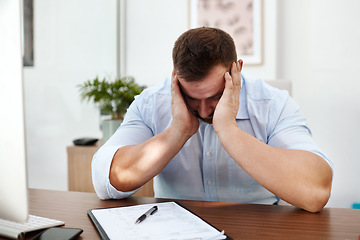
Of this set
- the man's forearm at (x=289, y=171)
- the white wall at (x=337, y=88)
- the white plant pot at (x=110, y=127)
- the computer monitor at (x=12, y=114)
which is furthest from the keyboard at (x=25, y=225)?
the white wall at (x=337, y=88)

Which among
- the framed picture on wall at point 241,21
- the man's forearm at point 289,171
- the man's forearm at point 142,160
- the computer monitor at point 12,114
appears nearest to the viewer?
the computer monitor at point 12,114

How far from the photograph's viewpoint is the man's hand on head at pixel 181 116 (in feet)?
3.60

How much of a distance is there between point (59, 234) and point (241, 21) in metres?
2.37

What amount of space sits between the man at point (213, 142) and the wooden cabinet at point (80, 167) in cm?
99

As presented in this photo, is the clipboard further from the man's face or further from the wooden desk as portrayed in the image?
the man's face

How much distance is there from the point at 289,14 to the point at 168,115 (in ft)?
5.96

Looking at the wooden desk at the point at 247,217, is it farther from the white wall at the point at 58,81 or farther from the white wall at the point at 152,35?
the white wall at the point at 152,35

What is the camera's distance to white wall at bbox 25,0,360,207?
2162mm

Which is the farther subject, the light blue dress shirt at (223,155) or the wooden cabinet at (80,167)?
the wooden cabinet at (80,167)

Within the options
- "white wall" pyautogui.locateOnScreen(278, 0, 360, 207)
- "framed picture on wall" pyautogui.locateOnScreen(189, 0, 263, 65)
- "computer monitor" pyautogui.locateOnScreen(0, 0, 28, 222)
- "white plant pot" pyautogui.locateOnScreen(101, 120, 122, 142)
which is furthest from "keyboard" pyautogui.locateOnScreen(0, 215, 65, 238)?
"framed picture on wall" pyautogui.locateOnScreen(189, 0, 263, 65)

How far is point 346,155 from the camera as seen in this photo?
7.72ft

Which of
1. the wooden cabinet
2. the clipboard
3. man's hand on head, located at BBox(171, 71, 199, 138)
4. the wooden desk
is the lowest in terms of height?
the wooden cabinet

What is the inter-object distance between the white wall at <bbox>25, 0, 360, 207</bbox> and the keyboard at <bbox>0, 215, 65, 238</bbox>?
1.44 metres

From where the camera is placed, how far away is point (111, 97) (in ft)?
6.89
